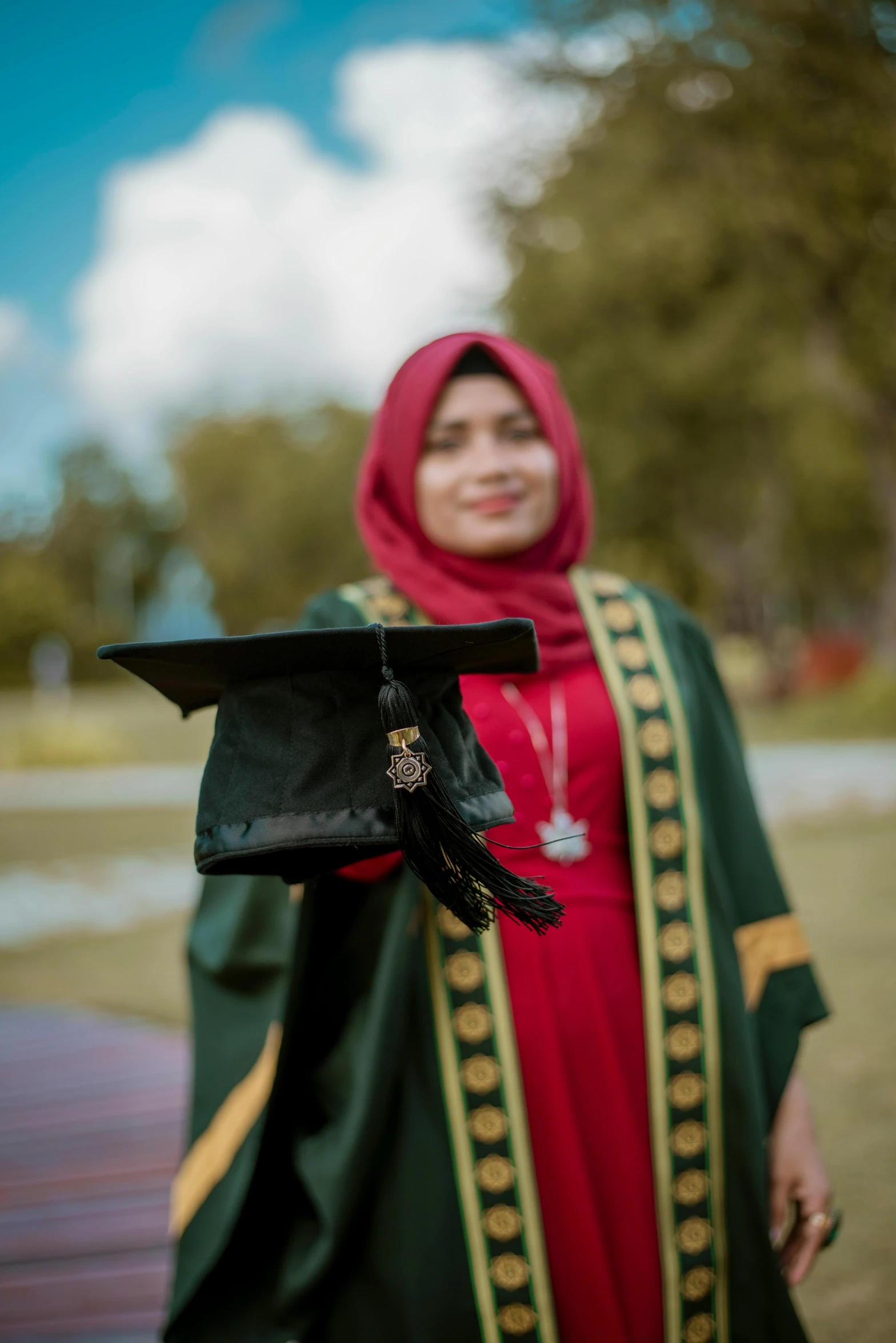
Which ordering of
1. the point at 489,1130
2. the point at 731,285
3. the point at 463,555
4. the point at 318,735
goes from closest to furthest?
the point at 318,735, the point at 489,1130, the point at 463,555, the point at 731,285

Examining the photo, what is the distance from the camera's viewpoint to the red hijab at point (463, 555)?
1873 millimetres

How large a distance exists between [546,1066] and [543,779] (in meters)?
0.44

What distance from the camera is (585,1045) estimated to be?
175 centimetres

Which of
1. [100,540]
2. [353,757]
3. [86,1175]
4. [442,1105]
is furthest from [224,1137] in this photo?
[100,540]

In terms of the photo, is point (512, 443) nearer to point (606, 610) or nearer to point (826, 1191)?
point (606, 610)

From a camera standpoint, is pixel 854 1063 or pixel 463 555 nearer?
pixel 463 555

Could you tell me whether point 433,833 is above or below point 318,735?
below

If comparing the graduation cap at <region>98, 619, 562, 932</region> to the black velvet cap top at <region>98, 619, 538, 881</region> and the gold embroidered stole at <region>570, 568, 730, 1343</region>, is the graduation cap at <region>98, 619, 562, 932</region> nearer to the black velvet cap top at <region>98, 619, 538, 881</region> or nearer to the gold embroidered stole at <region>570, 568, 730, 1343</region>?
the black velvet cap top at <region>98, 619, 538, 881</region>

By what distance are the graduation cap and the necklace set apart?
1.28 feet

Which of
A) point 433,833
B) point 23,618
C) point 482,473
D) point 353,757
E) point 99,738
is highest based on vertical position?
point 23,618

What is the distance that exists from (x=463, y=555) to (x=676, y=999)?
2.65ft

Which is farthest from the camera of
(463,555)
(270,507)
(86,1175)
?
(270,507)

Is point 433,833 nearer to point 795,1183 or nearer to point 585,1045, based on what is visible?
point 585,1045

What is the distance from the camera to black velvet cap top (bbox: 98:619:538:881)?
130 centimetres
